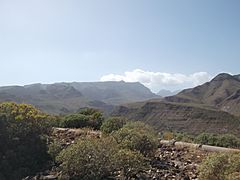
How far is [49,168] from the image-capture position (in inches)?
413

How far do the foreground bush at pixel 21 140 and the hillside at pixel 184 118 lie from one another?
66930mm

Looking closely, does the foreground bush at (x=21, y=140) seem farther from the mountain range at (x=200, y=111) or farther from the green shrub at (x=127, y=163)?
the mountain range at (x=200, y=111)

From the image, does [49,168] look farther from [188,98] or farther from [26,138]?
[188,98]

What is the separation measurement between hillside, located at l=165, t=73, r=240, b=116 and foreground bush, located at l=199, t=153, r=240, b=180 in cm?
11934

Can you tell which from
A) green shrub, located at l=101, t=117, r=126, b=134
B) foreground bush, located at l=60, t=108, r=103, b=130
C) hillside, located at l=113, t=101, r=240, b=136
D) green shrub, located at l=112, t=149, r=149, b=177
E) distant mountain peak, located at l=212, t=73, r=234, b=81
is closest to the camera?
green shrub, located at l=112, t=149, r=149, b=177

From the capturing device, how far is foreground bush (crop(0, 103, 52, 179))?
1063cm

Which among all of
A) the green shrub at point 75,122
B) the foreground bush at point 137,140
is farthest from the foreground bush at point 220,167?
the green shrub at point 75,122

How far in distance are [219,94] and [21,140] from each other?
147 m

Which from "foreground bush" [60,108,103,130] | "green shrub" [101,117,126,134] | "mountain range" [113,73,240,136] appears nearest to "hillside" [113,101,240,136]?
"mountain range" [113,73,240,136]

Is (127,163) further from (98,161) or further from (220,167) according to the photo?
(220,167)

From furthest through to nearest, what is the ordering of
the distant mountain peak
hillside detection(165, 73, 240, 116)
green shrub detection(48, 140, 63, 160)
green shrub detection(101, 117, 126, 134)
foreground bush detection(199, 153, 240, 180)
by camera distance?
the distant mountain peak
hillside detection(165, 73, 240, 116)
green shrub detection(101, 117, 126, 134)
green shrub detection(48, 140, 63, 160)
foreground bush detection(199, 153, 240, 180)

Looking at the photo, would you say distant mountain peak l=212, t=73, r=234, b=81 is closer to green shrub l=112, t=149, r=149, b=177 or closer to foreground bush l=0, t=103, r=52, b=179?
foreground bush l=0, t=103, r=52, b=179

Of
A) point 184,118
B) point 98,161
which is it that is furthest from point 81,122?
point 184,118

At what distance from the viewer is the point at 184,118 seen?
104 meters
